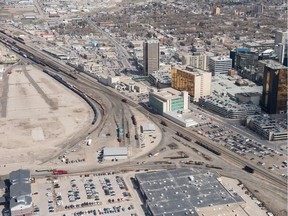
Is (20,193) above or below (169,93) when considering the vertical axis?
below

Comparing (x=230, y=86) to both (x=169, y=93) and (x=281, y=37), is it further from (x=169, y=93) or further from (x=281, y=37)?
(x=281, y=37)

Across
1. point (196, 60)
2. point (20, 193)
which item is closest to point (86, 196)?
point (20, 193)

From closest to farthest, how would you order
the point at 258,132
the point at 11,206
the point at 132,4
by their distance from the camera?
the point at 11,206 → the point at 258,132 → the point at 132,4

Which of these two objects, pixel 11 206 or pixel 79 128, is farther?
pixel 79 128

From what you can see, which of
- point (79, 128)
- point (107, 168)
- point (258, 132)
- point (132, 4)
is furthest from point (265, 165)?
point (132, 4)

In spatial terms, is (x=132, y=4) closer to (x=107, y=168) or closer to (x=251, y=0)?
(x=251, y=0)

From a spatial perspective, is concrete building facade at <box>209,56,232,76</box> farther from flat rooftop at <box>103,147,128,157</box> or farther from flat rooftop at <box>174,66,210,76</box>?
flat rooftop at <box>103,147,128,157</box>

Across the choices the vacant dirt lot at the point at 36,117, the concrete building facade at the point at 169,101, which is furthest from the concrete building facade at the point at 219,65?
the vacant dirt lot at the point at 36,117

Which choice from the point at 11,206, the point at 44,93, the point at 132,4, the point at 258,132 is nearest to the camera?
the point at 11,206

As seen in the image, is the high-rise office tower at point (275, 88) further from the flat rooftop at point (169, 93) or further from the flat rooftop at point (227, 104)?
the flat rooftop at point (169, 93)
